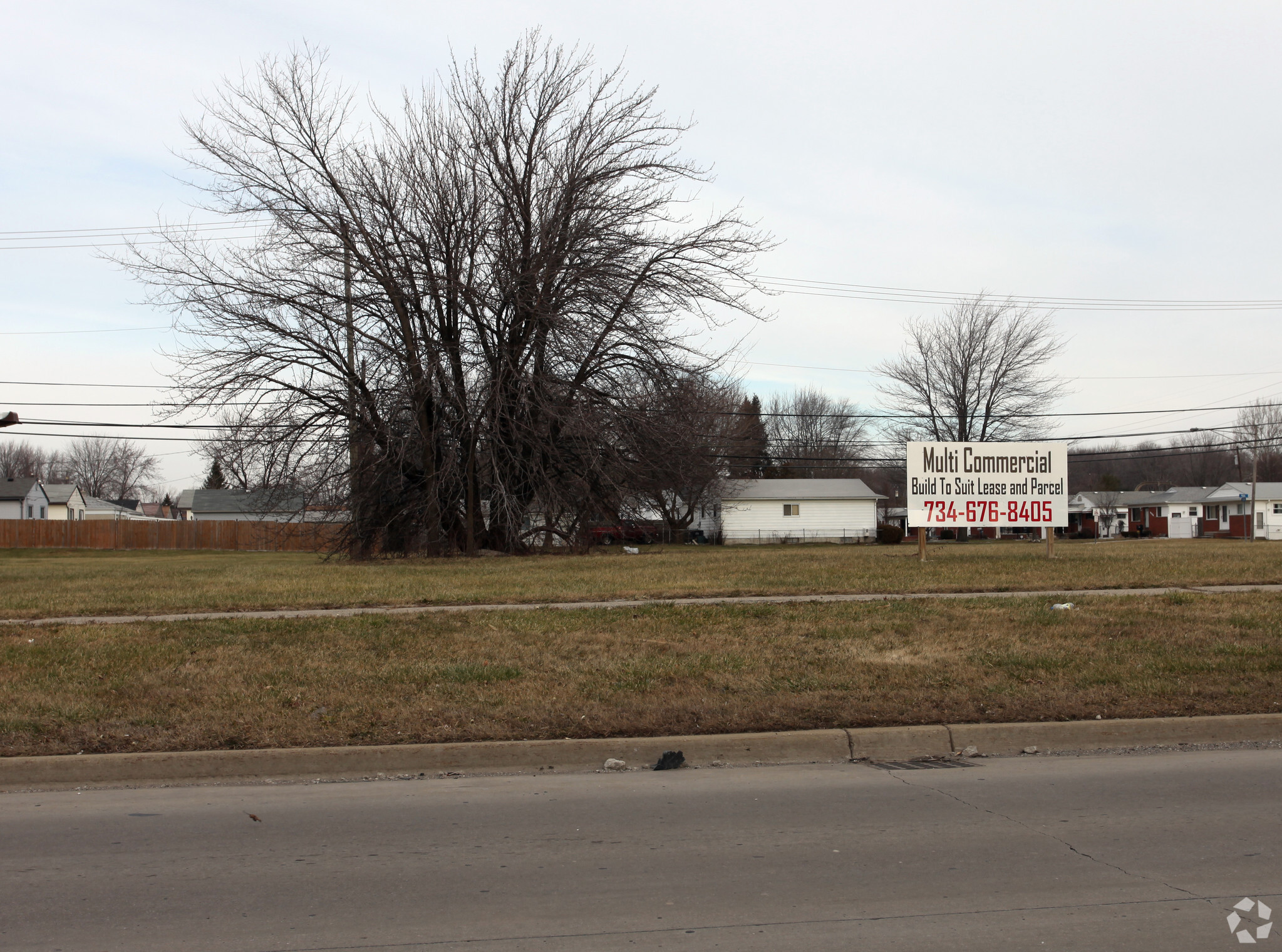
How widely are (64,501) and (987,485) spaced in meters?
76.2

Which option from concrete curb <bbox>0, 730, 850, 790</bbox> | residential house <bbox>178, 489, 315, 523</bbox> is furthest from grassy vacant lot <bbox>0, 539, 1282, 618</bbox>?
concrete curb <bbox>0, 730, 850, 790</bbox>

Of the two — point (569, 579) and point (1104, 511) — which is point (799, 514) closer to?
point (1104, 511)

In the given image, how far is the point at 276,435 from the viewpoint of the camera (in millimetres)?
27453

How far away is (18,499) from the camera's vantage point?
71.9m

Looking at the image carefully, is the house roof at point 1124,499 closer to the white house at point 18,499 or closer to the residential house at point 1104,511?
the residential house at point 1104,511

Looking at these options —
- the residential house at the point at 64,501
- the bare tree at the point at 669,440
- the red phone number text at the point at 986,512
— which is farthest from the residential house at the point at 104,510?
the red phone number text at the point at 986,512

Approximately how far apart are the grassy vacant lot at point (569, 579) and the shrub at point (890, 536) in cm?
3093

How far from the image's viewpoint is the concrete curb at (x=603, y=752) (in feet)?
22.6

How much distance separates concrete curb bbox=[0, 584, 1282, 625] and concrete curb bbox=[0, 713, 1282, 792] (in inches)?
223

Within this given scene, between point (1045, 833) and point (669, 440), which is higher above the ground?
point (669, 440)

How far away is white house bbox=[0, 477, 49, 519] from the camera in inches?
2832

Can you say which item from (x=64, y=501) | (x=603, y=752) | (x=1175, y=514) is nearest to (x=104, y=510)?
(x=64, y=501)

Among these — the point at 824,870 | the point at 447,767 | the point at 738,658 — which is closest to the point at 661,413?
the point at 738,658

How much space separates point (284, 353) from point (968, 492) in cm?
1810
